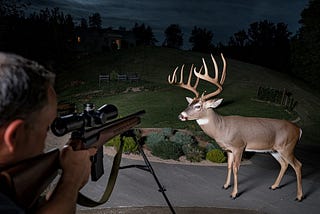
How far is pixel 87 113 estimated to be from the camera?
2396 mm

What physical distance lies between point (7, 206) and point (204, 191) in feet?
15.6

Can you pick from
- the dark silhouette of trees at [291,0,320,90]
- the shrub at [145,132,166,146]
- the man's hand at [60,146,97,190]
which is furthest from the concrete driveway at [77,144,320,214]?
the dark silhouette of trees at [291,0,320,90]

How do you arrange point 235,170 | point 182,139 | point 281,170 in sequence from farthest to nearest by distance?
1. point 182,139
2. point 281,170
3. point 235,170

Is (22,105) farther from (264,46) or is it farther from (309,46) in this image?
(264,46)

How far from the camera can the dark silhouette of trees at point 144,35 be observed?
92.6 feet

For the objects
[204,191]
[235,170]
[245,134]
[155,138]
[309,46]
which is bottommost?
[155,138]

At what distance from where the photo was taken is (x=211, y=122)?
5660 millimetres

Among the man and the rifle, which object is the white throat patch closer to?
the rifle

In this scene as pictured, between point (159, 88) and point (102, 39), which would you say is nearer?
point (159, 88)

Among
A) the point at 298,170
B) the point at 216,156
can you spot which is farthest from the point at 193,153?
the point at 298,170

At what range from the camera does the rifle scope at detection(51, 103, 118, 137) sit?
2012 millimetres

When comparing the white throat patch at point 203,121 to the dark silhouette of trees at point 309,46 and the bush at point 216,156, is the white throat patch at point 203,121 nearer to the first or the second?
the bush at point 216,156

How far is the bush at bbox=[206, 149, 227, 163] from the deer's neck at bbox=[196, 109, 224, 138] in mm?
1577

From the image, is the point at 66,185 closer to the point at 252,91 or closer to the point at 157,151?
the point at 157,151
